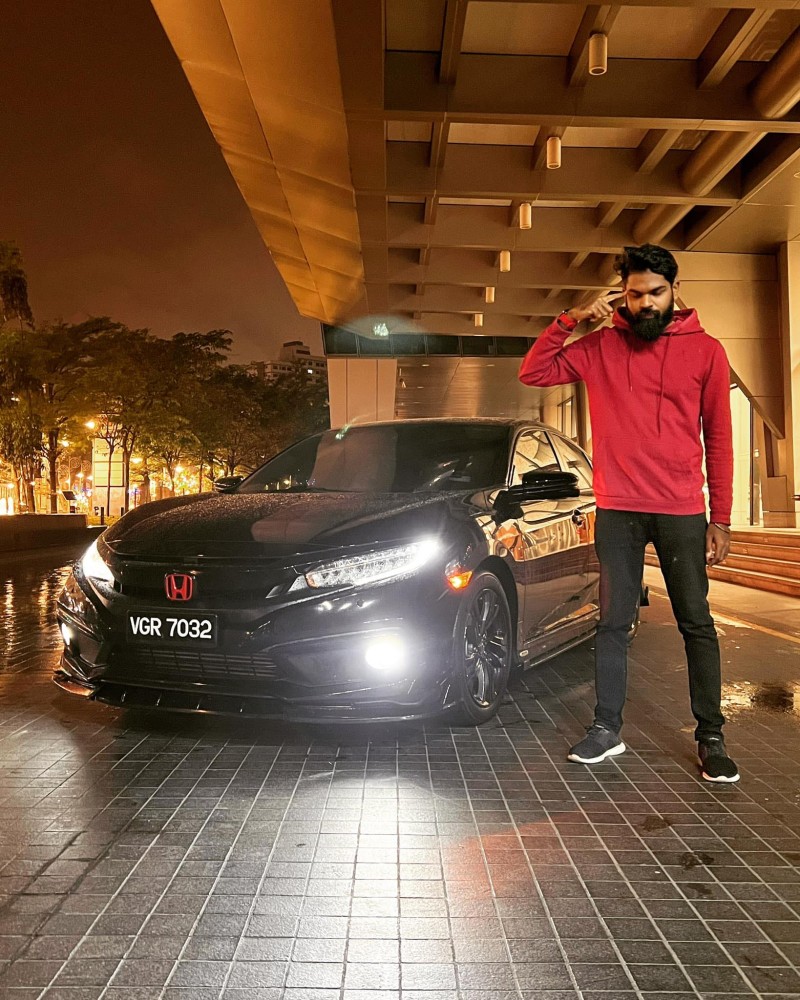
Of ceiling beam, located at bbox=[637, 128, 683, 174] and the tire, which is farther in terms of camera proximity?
ceiling beam, located at bbox=[637, 128, 683, 174]

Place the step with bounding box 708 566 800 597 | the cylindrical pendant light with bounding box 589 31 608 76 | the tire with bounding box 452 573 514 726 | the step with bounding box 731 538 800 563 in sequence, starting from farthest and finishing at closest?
the step with bounding box 731 538 800 563, the step with bounding box 708 566 800 597, the cylindrical pendant light with bounding box 589 31 608 76, the tire with bounding box 452 573 514 726

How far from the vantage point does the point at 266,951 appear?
2379mm

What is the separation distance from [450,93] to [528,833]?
414 inches

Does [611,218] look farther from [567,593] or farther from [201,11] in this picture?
[567,593]

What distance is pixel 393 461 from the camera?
5.26 metres

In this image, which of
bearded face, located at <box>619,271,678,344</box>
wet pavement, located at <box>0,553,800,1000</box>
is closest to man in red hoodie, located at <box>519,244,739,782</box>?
bearded face, located at <box>619,271,678,344</box>

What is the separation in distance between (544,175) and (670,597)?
39.7 ft

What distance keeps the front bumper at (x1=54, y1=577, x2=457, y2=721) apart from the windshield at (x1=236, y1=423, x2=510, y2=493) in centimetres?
108

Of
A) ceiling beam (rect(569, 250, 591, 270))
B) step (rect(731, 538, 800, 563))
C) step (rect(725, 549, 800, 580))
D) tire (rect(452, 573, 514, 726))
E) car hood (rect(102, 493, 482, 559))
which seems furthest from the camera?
ceiling beam (rect(569, 250, 591, 270))

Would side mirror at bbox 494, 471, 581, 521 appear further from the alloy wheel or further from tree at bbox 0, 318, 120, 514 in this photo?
tree at bbox 0, 318, 120, 514

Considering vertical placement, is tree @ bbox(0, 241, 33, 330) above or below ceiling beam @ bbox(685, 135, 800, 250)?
above

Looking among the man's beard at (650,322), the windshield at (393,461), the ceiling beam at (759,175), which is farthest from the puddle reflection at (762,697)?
the ceiling beam at (759,175)

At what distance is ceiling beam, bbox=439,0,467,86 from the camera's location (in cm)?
1018

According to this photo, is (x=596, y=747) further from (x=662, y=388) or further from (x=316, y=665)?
(x=662, y=388)
